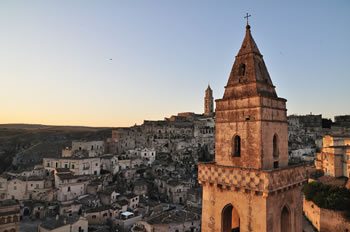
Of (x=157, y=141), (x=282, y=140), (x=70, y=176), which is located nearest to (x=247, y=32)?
(x=282, y=140)

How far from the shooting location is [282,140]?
29.1ft

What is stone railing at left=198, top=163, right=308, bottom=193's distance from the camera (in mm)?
7523

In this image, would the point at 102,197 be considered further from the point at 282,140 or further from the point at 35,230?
the point at 282,140

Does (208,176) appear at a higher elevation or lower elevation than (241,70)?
lower

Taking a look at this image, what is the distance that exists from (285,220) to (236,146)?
2976 mm

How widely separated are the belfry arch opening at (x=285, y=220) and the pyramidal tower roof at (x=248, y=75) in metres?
3.83

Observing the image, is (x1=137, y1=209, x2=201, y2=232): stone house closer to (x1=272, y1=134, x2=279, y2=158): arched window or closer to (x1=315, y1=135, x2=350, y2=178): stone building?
(x1=315, y1=135, x2=350, y2=178): stone building

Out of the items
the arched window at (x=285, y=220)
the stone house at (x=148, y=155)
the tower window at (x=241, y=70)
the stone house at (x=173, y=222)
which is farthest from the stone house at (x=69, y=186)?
the tower window at (x=241, y=70)

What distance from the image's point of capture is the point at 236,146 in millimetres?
8656

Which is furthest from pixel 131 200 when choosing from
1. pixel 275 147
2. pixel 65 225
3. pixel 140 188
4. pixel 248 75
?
pixel 248 75

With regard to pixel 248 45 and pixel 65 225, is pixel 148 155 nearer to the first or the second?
pixel 65 225

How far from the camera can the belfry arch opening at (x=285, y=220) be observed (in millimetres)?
8781

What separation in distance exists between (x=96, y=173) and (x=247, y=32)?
1927 inches

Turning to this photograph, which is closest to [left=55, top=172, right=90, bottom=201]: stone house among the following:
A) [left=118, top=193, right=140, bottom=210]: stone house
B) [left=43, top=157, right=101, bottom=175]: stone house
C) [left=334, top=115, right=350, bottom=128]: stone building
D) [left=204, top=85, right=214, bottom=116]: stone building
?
[left=43, top=157, right=101, bottom=175]: stone house
